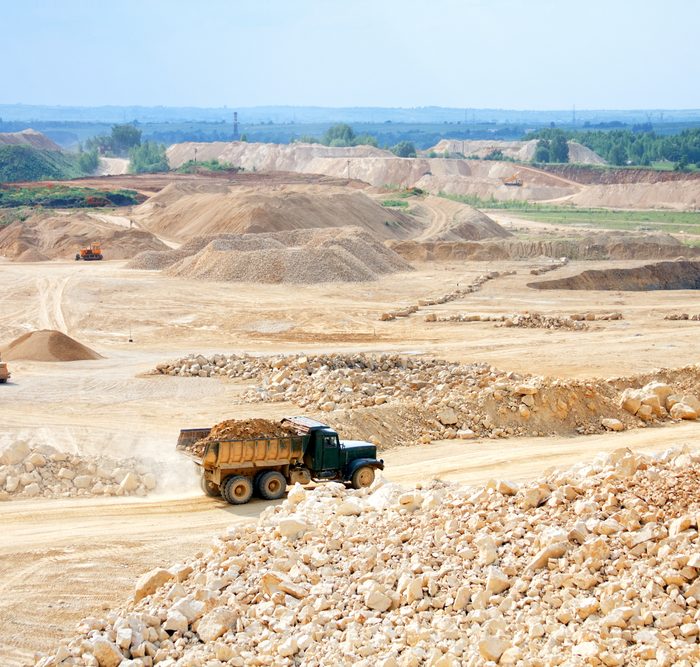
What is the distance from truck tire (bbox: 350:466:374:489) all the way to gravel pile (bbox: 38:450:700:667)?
502 cm

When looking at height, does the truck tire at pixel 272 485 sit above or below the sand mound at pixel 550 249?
above

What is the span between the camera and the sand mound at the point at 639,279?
52.3 meters

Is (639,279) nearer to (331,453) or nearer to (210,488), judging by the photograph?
(331,453)

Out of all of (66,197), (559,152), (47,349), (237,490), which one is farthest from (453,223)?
(559,152)

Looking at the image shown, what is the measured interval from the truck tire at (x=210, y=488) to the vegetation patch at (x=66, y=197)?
67.9m

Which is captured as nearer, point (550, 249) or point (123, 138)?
point (550, 249)

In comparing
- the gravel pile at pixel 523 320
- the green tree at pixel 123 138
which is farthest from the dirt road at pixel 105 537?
the green tree at pixel 123 138

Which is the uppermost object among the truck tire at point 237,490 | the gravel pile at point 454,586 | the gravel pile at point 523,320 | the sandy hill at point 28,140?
the sandy hill at point 28,140

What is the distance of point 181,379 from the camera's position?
1158 inches

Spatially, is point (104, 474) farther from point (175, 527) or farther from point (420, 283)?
point (420, 283)

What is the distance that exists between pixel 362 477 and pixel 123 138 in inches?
6879

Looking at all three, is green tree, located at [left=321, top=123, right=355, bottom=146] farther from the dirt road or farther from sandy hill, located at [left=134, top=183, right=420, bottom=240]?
the dirt road

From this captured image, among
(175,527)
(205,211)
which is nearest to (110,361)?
(175,527)

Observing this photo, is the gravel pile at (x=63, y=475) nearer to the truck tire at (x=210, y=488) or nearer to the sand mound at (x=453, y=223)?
the truck tire at (x=210, y=488)
